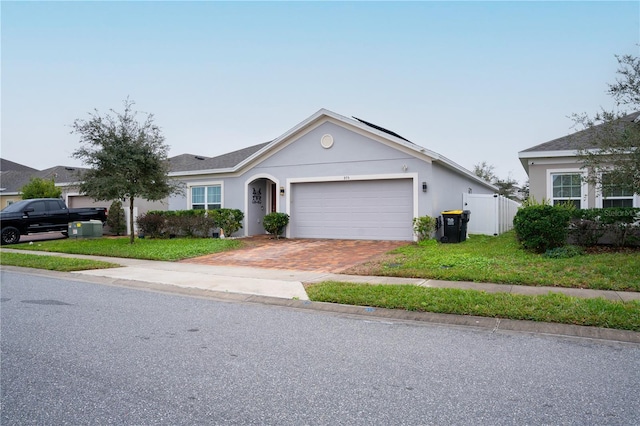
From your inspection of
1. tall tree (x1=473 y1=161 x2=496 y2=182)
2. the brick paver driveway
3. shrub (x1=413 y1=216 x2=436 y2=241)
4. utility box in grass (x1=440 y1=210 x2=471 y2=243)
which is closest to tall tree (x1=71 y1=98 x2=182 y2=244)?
the brick paver driveway

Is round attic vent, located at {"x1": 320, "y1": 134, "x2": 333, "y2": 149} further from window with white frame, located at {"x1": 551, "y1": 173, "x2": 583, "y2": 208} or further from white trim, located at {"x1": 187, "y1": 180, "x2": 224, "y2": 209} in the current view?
window with white frame, located at {"x1": 551, "y1": 173, "x2": 583, "y2": 208}

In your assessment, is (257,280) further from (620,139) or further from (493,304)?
(620,139)

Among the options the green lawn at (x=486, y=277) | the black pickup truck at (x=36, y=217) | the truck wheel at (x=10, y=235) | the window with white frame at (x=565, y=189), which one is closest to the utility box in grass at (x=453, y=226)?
the green lawn at (x=486, y=277)

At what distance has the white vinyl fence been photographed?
17734mm

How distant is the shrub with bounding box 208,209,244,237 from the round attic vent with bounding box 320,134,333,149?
4928 mm

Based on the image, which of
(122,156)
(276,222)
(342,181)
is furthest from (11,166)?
(342,181)

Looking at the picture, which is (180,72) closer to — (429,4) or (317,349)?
(429,4)

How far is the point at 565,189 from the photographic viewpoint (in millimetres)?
15234

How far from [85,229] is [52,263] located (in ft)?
29.1

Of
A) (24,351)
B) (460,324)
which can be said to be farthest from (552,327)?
(24,351)

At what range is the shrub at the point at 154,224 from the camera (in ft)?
64.6

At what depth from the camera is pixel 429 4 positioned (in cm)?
1380

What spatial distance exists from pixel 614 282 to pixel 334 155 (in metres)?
11.0

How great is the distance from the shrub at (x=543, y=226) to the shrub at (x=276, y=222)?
908cm
